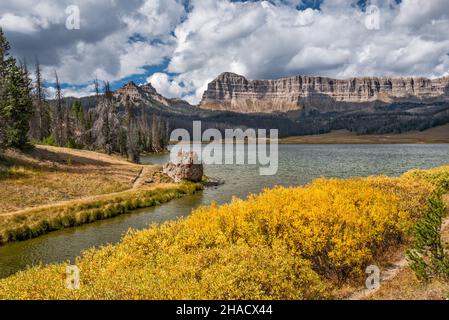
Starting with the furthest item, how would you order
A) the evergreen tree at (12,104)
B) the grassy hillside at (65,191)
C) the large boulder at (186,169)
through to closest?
the large boulder at (186,169)
the evergreen tree at (12,104)
the grassy hillside at (65,191)

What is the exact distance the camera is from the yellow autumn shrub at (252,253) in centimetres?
965

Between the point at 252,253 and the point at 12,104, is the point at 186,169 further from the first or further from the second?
the point at 252,253

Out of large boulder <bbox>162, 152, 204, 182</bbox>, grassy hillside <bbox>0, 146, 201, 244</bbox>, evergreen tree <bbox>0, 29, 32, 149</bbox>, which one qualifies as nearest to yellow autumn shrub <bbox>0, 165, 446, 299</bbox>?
grassy hillside <bbox>0, 146, 201, 244</bbox>

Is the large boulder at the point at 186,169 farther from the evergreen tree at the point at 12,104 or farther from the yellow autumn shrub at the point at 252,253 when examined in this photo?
the yellow autumn shrub at the point at 252,253

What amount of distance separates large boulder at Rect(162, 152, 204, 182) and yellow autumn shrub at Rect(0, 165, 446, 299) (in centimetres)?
3544

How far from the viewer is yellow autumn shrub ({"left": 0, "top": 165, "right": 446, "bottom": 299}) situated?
31.7 feet

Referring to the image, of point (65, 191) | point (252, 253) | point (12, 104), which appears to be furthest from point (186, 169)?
point (252, 253)

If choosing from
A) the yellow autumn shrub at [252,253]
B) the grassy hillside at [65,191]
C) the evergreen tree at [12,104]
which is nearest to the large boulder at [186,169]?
the grassy hillside at [65,191]

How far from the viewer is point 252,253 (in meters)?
11.4

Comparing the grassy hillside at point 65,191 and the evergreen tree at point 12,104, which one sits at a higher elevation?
the evergreen tree at point 12,104

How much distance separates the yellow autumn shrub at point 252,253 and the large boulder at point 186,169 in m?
35.4
